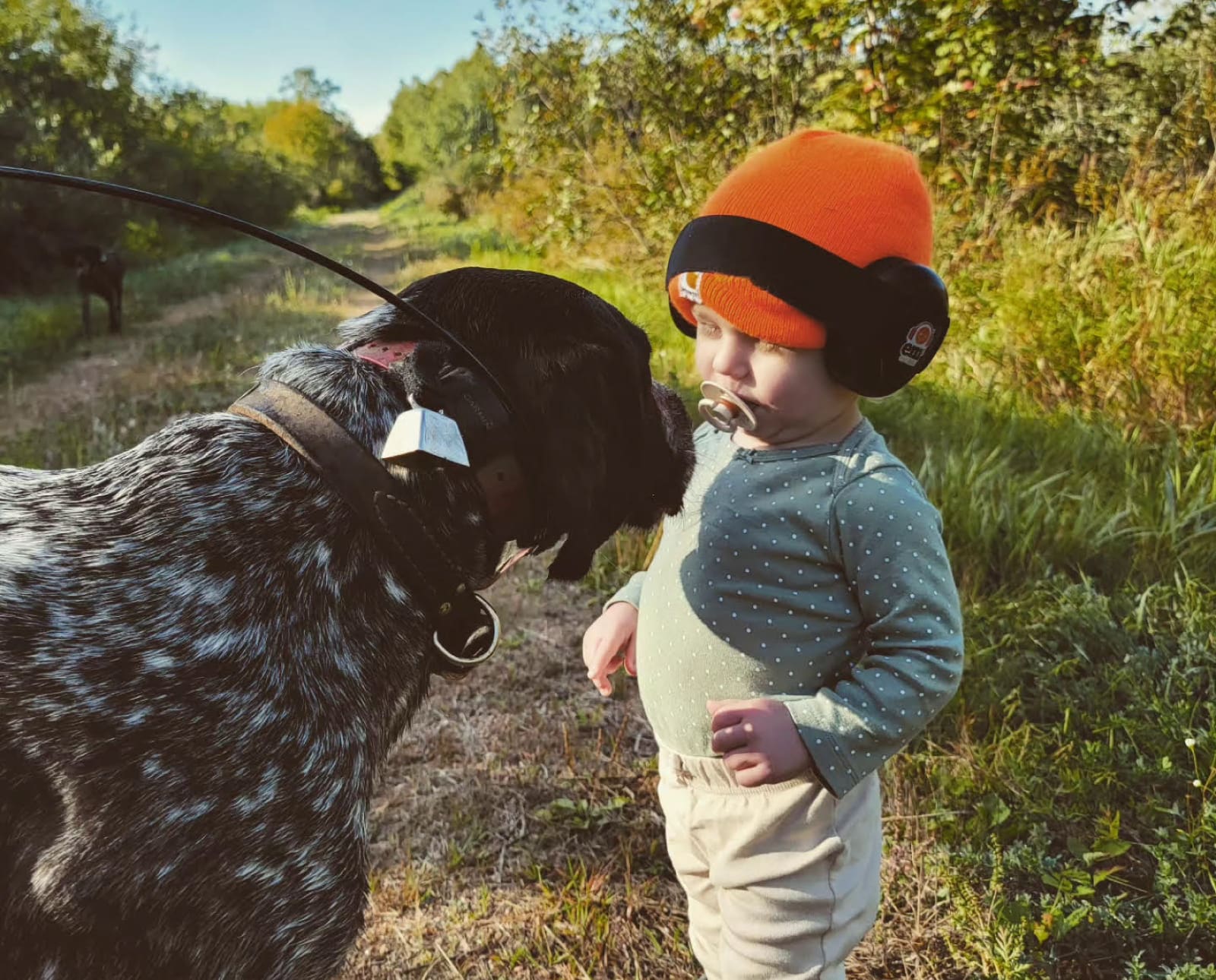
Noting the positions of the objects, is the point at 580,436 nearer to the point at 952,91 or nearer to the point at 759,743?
the point at 759,743

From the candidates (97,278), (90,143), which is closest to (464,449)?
(97,278)

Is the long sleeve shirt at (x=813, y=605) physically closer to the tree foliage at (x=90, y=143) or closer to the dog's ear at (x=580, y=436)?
the dog's ear at (x=580, y=436)

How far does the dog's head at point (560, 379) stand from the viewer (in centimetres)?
161

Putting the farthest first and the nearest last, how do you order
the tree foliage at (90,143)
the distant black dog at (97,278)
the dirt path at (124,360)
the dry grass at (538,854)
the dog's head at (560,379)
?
the tree foliage at (90,143), the distant black dog at (97,278), the dirt path at (124,360), the dry grass at (538,854), the dog's head at (560,379)

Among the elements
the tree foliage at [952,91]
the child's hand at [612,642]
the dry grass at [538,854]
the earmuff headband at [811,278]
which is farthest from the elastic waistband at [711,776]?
the tree foliage at [952,91]

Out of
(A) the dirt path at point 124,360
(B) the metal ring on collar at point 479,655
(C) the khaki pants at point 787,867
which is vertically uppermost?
(B) the metal ring on collar at point 479,655

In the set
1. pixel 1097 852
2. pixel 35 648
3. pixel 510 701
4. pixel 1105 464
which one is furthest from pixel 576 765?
pixel 1105 464

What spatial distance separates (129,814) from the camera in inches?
53.2

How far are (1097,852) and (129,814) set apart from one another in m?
2.45

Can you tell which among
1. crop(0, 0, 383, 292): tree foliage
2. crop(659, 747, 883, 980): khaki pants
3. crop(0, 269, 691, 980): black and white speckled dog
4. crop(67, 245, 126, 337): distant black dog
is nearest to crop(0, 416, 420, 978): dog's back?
crop(0, 269, 691, 980): black and white speckled dog

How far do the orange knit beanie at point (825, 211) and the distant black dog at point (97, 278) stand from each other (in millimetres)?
12360

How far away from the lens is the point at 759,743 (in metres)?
1.52

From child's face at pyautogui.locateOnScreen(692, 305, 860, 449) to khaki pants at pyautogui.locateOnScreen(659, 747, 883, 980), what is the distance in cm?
75

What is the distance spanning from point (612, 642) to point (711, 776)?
1.58 ft
